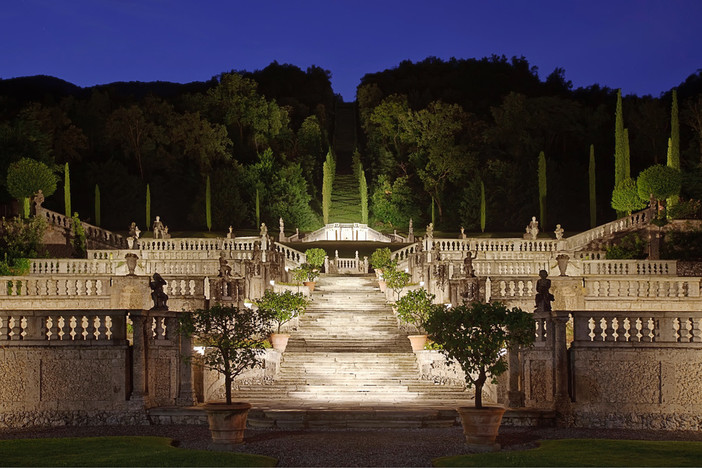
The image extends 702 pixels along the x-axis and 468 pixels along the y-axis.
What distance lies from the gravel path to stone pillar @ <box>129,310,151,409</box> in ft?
2.24

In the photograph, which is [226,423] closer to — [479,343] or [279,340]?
[479,343]

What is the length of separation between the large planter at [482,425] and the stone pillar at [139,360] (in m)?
5.86

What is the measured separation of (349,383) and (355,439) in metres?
4.92

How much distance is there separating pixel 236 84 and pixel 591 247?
3555 centimetres

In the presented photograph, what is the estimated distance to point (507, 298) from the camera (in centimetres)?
2398

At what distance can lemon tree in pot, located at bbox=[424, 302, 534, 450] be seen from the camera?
12.2 m

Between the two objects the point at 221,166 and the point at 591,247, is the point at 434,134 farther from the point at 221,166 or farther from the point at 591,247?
the point at 591,247

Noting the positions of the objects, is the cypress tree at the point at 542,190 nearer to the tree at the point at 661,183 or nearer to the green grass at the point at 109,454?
the tree at the point at 661,183

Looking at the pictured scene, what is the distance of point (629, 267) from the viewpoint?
3064cm

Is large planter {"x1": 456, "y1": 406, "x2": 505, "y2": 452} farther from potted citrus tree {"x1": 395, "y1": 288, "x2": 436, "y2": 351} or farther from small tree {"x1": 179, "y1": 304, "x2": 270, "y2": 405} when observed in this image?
potted citrus tree {"x1": 395, "y1": 288, "x2": 436, "y2": 351}

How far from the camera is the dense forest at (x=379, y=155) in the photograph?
190 ft

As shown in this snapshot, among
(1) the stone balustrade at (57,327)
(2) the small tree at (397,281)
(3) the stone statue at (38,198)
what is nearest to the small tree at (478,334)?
(1) the stone balustrade at (57,327)

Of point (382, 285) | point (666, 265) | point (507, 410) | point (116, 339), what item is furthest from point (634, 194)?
point (116, 339)

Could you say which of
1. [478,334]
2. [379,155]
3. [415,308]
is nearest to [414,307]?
[415,308]
